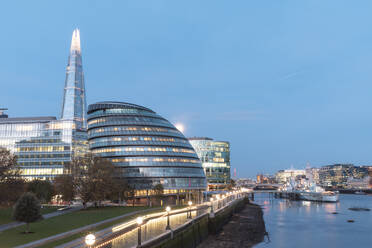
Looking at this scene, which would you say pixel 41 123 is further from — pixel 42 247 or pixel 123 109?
pixel 42 247

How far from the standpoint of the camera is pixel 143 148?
346 ft

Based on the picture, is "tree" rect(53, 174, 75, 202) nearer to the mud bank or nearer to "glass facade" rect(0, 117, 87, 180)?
the mud bank

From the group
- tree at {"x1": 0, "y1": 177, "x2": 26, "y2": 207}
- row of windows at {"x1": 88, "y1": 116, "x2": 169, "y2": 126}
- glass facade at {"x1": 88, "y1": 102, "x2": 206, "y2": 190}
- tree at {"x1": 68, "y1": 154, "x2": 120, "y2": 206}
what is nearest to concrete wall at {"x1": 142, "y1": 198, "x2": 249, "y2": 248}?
tree at {"x1": 68, "y1": 154, "x2": 120, "y2": 206}

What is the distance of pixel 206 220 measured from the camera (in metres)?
48.6

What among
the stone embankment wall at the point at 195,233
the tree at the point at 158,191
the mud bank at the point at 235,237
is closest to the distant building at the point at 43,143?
the tree at the point at 158,191

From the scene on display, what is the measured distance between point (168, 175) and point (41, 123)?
57680mm

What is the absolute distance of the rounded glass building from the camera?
105 metres

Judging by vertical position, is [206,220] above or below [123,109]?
below

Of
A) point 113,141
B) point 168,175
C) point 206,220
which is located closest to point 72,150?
point 113,141

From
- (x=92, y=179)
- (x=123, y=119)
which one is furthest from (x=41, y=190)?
(x=123, y=119)

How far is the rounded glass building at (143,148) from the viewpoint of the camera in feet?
344

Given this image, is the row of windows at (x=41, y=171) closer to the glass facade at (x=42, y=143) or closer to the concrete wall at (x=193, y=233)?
the glass facade at (x=42, y=143)

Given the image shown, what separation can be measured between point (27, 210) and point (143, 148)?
228 ft

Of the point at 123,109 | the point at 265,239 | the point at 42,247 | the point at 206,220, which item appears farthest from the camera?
the point at 123,109
